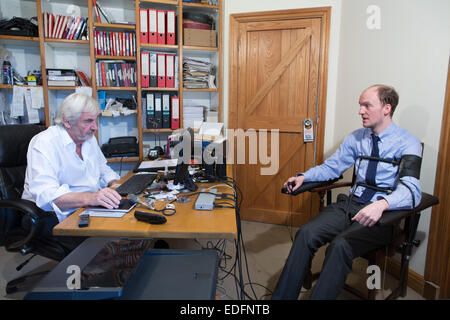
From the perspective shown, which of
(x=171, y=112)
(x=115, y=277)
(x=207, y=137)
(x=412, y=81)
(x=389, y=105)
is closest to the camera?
(x=115, y=277)

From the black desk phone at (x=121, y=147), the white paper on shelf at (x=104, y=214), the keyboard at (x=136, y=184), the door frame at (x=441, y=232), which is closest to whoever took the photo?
the white paper on shelf at (x=104, y=214)

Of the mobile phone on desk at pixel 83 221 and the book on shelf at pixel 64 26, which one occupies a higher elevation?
the book on shelf at pixel 64 26

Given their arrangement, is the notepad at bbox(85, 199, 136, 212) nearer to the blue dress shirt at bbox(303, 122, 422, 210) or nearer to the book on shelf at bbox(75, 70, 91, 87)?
the blue dress shirt at bbox(303, 122, 422, 210)

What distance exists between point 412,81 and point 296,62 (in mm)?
1195

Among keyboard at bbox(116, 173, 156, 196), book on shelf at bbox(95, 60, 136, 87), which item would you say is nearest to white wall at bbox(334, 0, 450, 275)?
keyboard at bbox(116, 173, 156, 196)

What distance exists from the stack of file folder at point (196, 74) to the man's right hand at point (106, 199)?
1.81m

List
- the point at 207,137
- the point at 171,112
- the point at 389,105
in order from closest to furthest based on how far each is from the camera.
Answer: the point at 389,105, the point at 207,137, the point at 171,112

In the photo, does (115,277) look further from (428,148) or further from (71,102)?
(428,148)

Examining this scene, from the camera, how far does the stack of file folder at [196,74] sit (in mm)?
2932

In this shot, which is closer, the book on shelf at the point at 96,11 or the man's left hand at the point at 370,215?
the man's left hand at the point at 370,215

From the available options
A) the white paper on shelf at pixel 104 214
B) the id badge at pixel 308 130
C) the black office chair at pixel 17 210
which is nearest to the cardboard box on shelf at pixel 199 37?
the id badge at pixel 308 130

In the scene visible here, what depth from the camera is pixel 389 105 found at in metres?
1.80

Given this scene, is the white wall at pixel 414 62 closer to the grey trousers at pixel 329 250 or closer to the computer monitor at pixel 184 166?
the grey trousers at pixel 329 250
